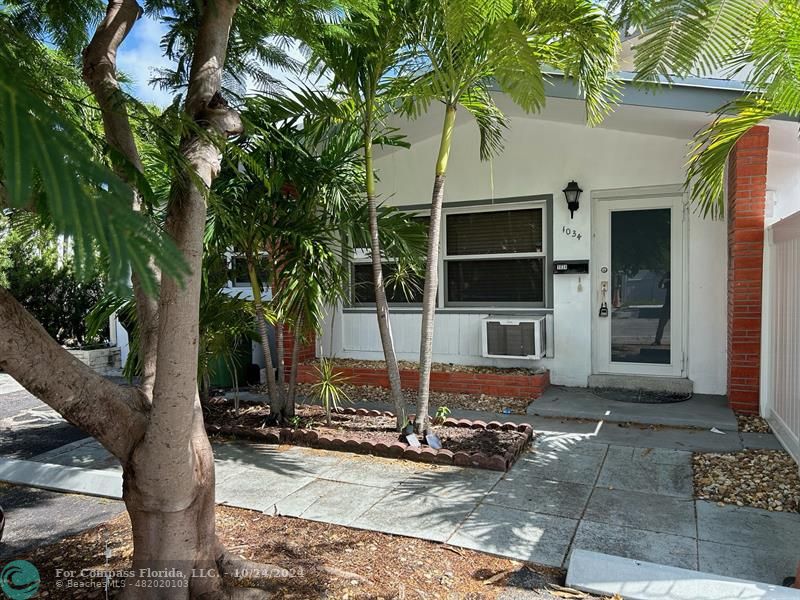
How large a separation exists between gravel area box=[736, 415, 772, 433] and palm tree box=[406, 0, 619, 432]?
3.07 metres

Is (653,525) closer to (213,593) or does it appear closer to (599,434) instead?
(599,434)

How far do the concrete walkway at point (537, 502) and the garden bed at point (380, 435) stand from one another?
4.4 inches

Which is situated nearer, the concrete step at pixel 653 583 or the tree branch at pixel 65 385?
the tree branch at pixel 65 385

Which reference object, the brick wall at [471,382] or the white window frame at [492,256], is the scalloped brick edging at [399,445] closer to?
the brick wall at [471,382]

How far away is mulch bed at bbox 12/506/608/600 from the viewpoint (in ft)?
8.35

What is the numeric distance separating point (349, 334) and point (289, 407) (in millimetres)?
2820

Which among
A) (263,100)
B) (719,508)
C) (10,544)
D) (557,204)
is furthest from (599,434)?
(10,544)

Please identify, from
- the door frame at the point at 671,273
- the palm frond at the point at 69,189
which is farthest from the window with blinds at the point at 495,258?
the palm frond at the point at 69,189

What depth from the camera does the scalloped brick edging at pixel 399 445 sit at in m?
4.29

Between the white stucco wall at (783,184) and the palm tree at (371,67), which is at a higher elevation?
the palm tree at (371,67)

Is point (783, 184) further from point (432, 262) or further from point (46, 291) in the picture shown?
point (46, 291)

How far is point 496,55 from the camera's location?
3.18m

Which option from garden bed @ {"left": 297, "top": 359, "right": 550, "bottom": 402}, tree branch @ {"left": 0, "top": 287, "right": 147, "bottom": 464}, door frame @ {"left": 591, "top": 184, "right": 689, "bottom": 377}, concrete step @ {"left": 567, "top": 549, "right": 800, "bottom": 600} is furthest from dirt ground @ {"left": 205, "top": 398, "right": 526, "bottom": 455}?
tree branch @ {"left": 0, "top": 287, "right": 147, "bottom": 464}

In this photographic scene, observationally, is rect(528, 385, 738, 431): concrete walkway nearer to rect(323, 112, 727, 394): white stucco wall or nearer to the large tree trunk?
rect(323, 112, 727, 394): white stucco wall
